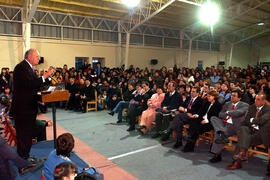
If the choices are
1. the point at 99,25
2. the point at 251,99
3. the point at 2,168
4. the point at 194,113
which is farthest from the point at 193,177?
the point at 99,25

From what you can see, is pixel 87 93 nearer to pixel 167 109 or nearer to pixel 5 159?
pixel 167 109

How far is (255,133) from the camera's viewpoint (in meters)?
3.29

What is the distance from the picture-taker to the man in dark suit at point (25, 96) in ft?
7.91

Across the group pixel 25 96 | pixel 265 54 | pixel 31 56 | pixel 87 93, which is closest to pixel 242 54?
pixel 265 54

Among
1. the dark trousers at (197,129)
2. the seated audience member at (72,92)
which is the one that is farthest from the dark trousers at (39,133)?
the seated audience member at (72,92)

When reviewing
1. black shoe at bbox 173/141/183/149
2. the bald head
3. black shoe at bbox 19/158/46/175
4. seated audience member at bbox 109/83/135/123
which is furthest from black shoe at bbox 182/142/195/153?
the bald head

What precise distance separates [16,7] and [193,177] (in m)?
10.2

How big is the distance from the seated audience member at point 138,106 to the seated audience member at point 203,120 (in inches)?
61.6

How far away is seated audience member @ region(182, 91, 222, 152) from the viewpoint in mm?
3809

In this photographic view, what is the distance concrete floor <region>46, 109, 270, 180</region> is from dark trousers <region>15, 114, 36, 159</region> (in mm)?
1419

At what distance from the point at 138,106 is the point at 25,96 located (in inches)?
131

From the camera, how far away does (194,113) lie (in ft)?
13.6

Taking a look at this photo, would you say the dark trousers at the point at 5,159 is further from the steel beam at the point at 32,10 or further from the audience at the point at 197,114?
the steel beam at the point at 32,10

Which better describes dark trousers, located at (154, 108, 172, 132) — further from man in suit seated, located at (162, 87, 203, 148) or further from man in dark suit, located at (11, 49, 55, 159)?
man in dark suit, located at (11, 49, 55, 159)
